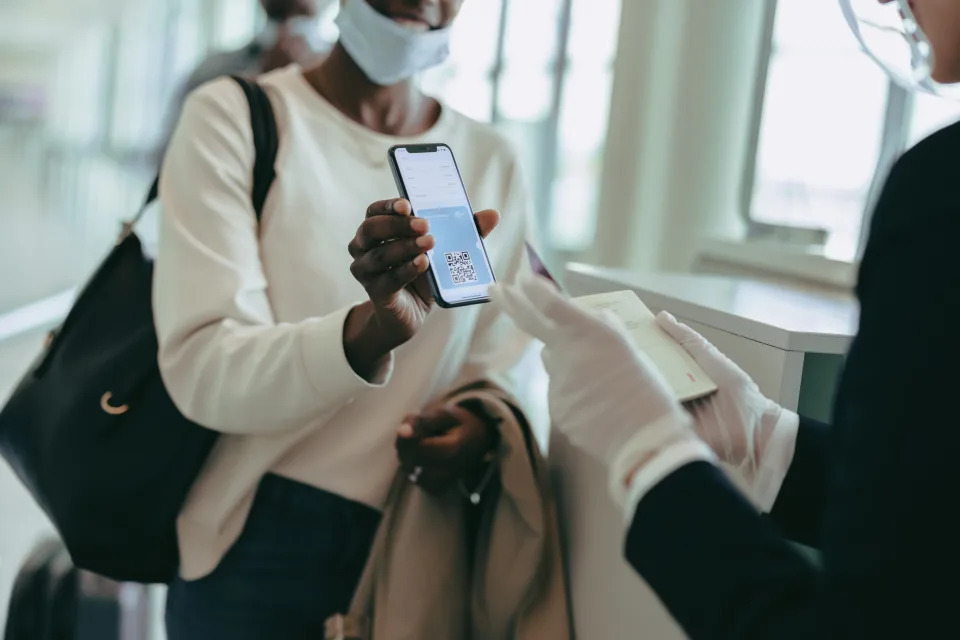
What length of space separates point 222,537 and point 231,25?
72.6 inches

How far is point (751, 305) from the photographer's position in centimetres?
89

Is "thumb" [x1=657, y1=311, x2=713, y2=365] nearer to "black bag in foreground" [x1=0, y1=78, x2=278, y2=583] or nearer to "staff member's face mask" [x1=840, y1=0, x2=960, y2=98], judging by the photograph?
"staff member's face mask" [x1=840, y1=0, x2=960, y2=98]

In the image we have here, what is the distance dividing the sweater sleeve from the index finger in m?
0.12

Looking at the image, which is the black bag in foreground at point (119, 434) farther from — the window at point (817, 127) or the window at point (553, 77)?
the window at point (553, 77)

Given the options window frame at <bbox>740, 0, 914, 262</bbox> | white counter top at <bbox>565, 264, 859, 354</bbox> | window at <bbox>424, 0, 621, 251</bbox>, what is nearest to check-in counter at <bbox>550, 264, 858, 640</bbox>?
white counter top at <bbox>565, 264, 859, 354</bbox>

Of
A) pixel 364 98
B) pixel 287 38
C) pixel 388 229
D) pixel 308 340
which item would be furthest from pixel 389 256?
pixel 287 38

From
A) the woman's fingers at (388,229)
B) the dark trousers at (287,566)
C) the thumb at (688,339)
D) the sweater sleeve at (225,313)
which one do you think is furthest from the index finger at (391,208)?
the dark trousers at (287,566)

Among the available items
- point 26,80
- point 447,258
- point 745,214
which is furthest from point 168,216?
point 26,80

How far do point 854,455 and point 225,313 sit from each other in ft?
2.01

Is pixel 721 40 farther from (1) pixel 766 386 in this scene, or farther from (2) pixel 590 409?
(2) pixel 590 409

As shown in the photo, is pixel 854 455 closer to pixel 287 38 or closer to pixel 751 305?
pixel 751 305

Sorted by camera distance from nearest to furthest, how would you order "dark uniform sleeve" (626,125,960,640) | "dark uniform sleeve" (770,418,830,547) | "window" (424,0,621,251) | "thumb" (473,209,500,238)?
"dark uniform sleeve" (626,125,960,640), "dark uniform sleeve" (770,418,830,547), "thumb" (473,209,500,238), "window" (424,0,621,251)

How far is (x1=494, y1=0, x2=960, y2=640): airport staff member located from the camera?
38 centimetres

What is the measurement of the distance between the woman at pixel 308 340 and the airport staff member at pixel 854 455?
291 millimetres
